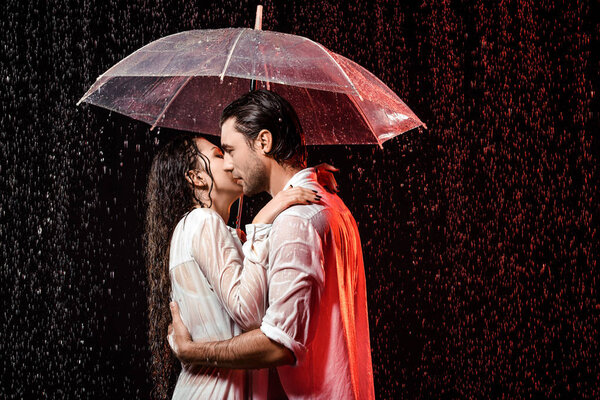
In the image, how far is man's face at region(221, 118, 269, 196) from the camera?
6.51ft

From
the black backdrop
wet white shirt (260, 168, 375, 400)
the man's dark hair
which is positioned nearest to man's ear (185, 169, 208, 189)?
the man's dark hair

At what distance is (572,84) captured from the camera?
12.2ft

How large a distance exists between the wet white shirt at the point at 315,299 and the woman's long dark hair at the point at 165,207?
696mm

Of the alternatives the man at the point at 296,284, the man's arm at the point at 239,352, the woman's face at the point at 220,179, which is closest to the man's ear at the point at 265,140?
the man at the point at 296,284

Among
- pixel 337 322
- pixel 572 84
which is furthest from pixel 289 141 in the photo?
pixel 572 84

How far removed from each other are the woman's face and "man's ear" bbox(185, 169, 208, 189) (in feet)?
0.15

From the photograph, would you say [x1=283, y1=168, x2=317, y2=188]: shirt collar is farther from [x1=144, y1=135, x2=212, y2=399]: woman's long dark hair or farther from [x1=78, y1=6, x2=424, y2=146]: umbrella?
[x1=144, y1=135, x2=212, y2=399]: woman's long dark hair

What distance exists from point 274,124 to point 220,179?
0.53 m

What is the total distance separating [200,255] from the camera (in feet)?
6.61

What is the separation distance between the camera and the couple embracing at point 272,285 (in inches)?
66.5

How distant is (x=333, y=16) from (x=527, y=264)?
6.32ft

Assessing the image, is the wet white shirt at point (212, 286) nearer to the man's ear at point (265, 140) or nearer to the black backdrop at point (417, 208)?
the man's ear at point (265, 140)

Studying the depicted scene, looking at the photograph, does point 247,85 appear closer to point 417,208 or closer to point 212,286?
point 212,286

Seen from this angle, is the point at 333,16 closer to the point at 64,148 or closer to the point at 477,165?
the point at 477,165
